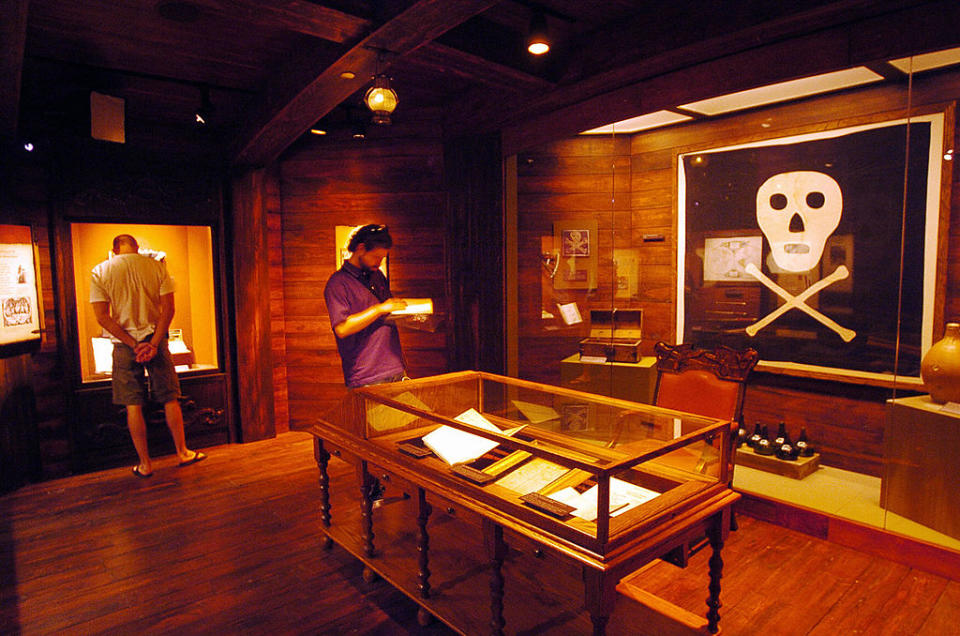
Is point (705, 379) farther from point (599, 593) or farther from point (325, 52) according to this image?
point (325, 52)

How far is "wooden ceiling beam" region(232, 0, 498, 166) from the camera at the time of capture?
8.25ft

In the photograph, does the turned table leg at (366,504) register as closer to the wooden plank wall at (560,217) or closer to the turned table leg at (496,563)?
the turned table leg at (496,563)

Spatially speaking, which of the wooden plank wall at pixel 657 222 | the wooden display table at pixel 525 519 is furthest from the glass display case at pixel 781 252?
the wooden display table at pixel 525 519

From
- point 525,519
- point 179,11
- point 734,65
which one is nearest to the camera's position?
point 525,519

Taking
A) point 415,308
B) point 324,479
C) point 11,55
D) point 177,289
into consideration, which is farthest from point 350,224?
point 324,479

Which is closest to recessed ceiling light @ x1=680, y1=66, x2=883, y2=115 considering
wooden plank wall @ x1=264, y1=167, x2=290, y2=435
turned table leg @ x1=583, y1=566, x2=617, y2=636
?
turned table leg @ x1=583, y1=566, x2=617, y2=636

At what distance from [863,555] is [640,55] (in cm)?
289

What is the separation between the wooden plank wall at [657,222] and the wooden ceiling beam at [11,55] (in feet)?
10.2

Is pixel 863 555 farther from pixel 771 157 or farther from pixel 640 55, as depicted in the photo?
pixel 640 55

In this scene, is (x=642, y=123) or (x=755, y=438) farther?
(x=642, y=123)

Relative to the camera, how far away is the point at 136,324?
407 centimetres

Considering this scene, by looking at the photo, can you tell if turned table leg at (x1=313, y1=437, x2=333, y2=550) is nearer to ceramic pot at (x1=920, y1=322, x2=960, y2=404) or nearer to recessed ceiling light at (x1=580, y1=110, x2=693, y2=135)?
recessed ceiling light at (x1=580, y1=110, x2=693, y2=135)

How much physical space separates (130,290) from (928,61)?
5.04m

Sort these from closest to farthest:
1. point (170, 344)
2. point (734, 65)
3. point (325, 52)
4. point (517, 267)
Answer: point (734, 65)
point (325, 52)
point (517, 267)
point (170, 344)
